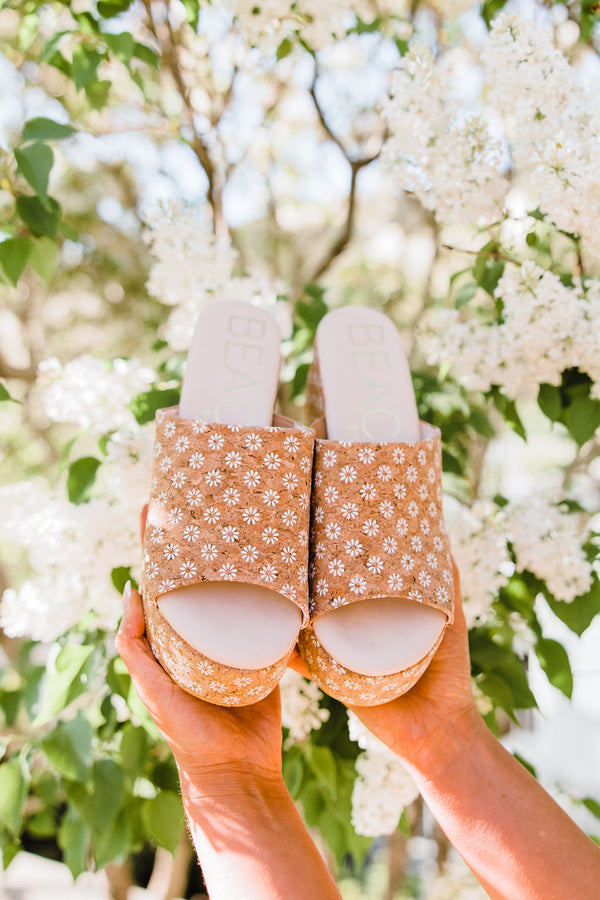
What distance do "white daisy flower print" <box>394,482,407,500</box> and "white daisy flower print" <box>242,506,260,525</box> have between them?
0.23 meters

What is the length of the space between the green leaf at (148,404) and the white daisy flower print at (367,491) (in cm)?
46

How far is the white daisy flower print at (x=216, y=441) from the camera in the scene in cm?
107

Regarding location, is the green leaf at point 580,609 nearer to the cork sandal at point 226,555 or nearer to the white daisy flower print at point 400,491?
the white daisy flower print at point 400,491

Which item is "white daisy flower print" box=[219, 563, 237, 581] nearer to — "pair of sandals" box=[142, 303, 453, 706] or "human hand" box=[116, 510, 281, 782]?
"pair of sandals" box=[142, 303, 453, 706]

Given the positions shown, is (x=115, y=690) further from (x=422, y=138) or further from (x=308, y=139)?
(x=308, y=139)

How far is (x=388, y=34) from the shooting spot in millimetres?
1997

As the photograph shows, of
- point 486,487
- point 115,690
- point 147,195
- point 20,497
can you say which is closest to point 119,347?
point 147,195

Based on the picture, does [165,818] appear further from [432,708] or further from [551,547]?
[551,547]

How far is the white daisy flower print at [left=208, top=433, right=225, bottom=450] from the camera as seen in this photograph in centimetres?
107

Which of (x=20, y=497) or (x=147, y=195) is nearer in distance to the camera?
(x=20, y=497)

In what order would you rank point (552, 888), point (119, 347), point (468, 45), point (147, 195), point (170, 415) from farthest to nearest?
point (119, 347), point (147, 195), point (468, 45), point (170, 415), point (552, 888)

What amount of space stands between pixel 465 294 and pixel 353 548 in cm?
70

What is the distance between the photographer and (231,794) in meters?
1.01

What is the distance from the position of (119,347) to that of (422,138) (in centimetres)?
251
